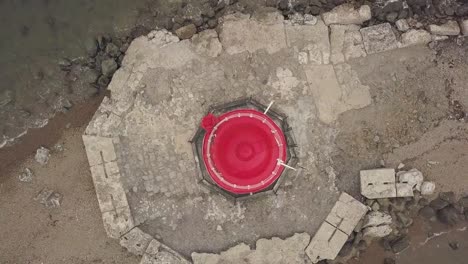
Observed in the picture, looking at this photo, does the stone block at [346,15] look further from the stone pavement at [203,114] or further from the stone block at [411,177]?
the stone block at [411,177]

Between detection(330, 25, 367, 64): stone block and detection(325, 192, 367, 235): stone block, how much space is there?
81.0 inches

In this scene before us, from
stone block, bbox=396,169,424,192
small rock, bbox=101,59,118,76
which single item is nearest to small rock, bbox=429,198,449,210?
stone block, bbox=396,169,424,192

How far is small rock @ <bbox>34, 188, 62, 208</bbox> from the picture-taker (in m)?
7.82

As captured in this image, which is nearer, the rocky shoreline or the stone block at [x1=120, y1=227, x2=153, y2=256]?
the stone block at [x1=120, y1=227, x2=153, y2=256]

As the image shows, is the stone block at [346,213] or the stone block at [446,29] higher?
the stone block at [446,29]

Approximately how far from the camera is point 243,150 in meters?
7.42

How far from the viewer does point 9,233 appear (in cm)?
785

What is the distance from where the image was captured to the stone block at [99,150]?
25.1ft

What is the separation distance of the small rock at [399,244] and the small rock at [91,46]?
18.5ft

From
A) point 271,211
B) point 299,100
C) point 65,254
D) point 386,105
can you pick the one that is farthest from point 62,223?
point 386,105

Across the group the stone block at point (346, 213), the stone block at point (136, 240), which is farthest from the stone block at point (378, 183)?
the stone block at point (136, 240)

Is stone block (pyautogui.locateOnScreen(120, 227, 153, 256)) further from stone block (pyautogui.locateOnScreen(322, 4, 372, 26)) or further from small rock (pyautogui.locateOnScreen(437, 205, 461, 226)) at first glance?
small rock (pyautogui.locateOnScreen(437, 205, 461, 226))

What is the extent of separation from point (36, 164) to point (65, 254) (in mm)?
1464

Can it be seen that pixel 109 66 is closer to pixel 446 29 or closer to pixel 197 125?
pixel 197 125
